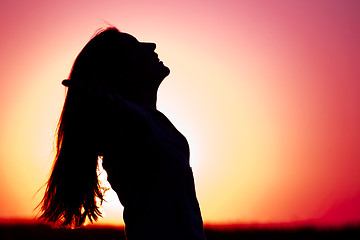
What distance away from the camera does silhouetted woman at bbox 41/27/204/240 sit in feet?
7.53

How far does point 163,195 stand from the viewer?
8.17ft

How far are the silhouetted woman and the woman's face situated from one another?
0.17 m

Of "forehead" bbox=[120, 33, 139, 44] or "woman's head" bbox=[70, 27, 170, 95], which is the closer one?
"woman's head" bbox=[70, 27, 170, 95]

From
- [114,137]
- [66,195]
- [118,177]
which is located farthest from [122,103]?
[66,195]

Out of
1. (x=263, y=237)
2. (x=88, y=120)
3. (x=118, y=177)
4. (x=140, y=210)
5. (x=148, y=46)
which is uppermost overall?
(x=263, y=237)

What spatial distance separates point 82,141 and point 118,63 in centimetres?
87

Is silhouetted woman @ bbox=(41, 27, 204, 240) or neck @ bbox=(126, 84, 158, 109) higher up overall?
neck @ bbox=(126, 84, 158, 109)

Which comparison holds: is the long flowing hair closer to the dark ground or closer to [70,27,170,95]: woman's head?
[70,27,170,95]: woman's head

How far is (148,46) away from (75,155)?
1.17 m

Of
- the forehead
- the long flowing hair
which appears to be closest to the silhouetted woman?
the long flowing hair

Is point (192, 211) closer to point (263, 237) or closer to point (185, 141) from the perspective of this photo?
point (185, 141)

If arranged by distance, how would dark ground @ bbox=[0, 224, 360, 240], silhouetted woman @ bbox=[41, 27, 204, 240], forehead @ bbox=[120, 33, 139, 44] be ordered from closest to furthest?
silhouetted woman @ bbox=[41, 27, 204, 240] → forehead @ bbox=[120, 33, 139, 44] → dark ground @ bbox=[0, 224, 360, 240]

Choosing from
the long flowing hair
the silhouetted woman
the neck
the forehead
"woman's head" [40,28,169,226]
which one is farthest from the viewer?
the forehead

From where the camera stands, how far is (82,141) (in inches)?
99.4
